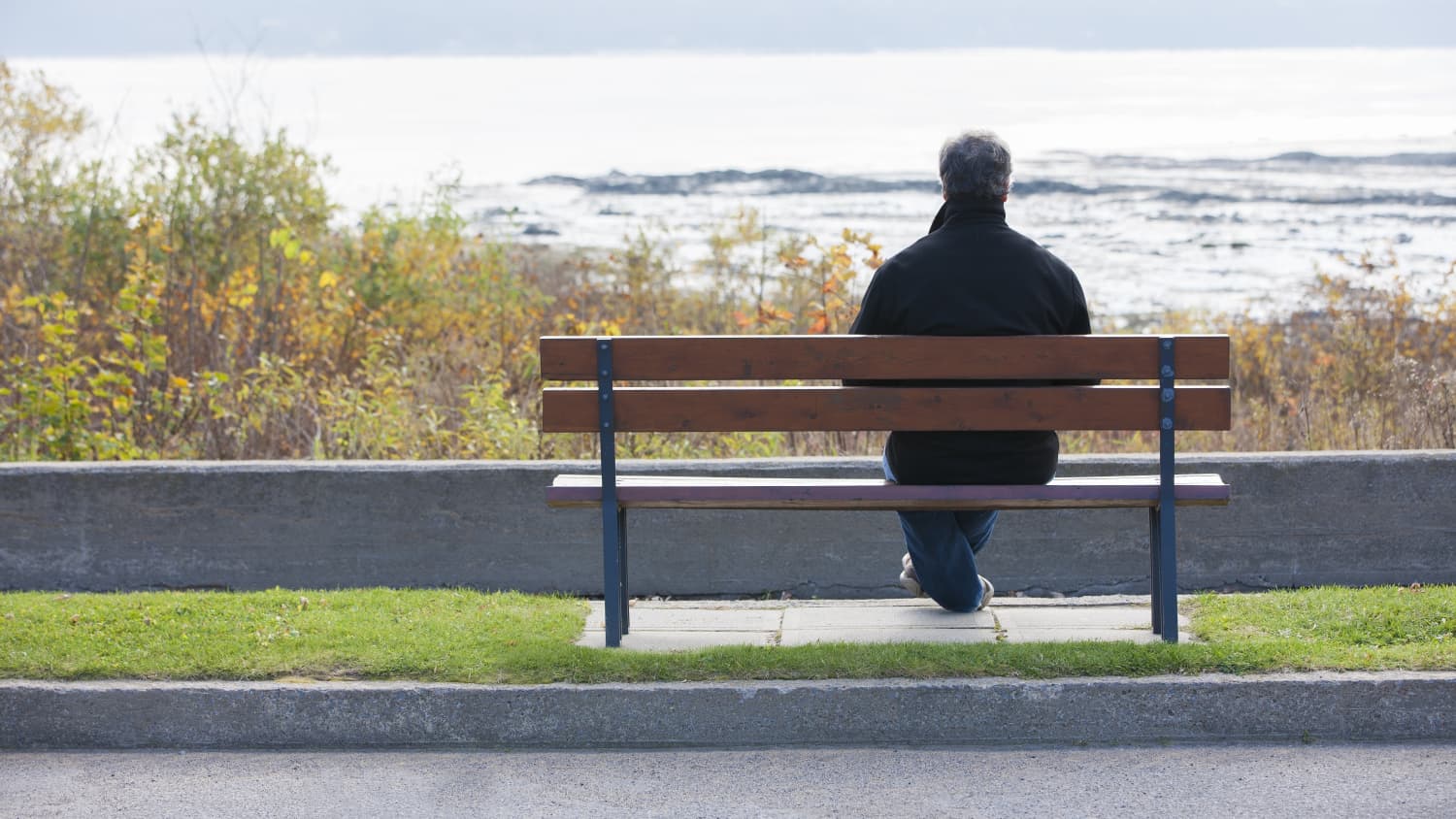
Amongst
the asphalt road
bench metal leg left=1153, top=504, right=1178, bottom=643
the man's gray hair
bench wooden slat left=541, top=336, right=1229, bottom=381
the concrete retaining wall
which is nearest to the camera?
the asphalt road

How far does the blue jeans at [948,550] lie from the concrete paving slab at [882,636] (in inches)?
8.1

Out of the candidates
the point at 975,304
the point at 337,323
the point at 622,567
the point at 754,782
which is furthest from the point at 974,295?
the point at 337,323

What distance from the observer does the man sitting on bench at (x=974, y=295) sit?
4.75m

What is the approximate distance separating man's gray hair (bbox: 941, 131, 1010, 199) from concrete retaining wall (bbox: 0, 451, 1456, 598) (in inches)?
58.8

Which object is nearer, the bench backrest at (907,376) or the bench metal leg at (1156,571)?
the bench backrest at (907,376)

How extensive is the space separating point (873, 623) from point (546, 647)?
3.67 feet

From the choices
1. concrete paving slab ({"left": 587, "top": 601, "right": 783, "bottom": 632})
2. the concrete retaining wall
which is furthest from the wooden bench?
the concrete retaining wall

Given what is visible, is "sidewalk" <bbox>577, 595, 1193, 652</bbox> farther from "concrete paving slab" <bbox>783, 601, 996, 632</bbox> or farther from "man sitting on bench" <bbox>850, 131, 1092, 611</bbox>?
"man sitting on bench" <bbox>850, 131, 1092, 611</bbox>

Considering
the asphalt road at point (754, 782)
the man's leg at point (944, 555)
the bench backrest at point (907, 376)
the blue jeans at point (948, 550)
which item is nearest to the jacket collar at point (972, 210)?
the bench backrest at point (907, 376)

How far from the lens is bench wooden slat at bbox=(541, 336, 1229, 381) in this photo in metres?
4.54

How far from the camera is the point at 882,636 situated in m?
4.92

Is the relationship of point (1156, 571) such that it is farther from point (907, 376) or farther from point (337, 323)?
point (337, 323)

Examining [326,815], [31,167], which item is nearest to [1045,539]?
[326,815]

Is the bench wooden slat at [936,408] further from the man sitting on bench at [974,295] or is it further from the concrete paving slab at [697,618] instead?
the concrete paving slab at [697,618]
